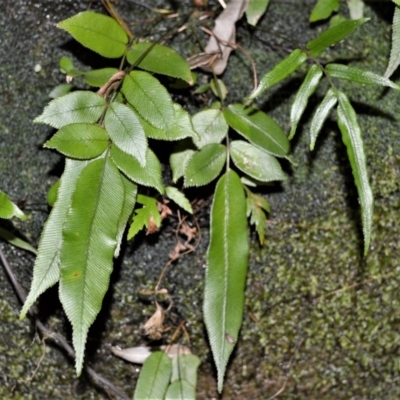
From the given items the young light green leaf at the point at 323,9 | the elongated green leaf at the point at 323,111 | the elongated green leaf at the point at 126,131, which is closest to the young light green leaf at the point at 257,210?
the elongated green leaf at the point at 323,111

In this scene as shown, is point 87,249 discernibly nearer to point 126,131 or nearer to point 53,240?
point 53,240

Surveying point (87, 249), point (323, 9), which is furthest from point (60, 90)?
Answer: point (323, 9)

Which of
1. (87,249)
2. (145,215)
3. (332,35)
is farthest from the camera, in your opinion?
(145,215)

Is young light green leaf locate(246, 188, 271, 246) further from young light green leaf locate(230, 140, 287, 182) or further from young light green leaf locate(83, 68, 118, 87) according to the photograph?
young light green leaf locate(83, 68, 118, 87)

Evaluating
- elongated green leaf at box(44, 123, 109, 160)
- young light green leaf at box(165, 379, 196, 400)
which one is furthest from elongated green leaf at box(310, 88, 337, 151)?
young light green leaf at box(165, 379, 196, 400)

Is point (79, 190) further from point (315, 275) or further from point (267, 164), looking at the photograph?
point (315, 275)

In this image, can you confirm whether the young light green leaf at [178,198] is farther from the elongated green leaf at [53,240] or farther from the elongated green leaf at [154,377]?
the elongated green leaf at [154,377]
